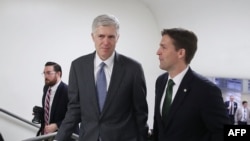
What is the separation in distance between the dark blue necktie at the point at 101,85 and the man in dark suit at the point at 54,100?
62.1 inches

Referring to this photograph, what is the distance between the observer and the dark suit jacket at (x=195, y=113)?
194 centimetres

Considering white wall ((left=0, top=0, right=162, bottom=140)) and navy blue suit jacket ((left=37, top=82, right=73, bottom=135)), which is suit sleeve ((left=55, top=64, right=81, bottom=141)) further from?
white wall ((left=0, top=0, right=162, bottom=140))

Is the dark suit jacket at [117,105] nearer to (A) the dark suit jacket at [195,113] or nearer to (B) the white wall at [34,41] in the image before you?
(A) the dark suit jacket at [195,113]

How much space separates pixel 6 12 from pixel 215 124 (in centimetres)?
440

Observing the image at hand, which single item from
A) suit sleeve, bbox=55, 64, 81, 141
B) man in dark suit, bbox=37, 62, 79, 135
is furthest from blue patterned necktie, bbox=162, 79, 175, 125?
man in dark suit, bbox=37, 62, 79, 135

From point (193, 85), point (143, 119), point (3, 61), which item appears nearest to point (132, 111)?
point (143, 119)

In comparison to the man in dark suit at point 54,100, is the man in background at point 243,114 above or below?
below

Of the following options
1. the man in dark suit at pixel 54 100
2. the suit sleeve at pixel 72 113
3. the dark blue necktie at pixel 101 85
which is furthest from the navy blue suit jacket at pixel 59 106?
the dark blue necktie at pixel 101 85

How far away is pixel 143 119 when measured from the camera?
215 cm

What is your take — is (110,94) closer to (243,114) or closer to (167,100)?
(167,100)

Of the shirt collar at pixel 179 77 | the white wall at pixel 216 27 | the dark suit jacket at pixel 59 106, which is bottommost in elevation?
the dark suit jacket at pixel 59 106

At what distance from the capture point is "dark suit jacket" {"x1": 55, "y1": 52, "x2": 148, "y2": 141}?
210 centimetres

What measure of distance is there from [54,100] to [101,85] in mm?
1648

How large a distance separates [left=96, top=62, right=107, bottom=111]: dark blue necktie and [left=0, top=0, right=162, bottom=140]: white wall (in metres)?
3.60
